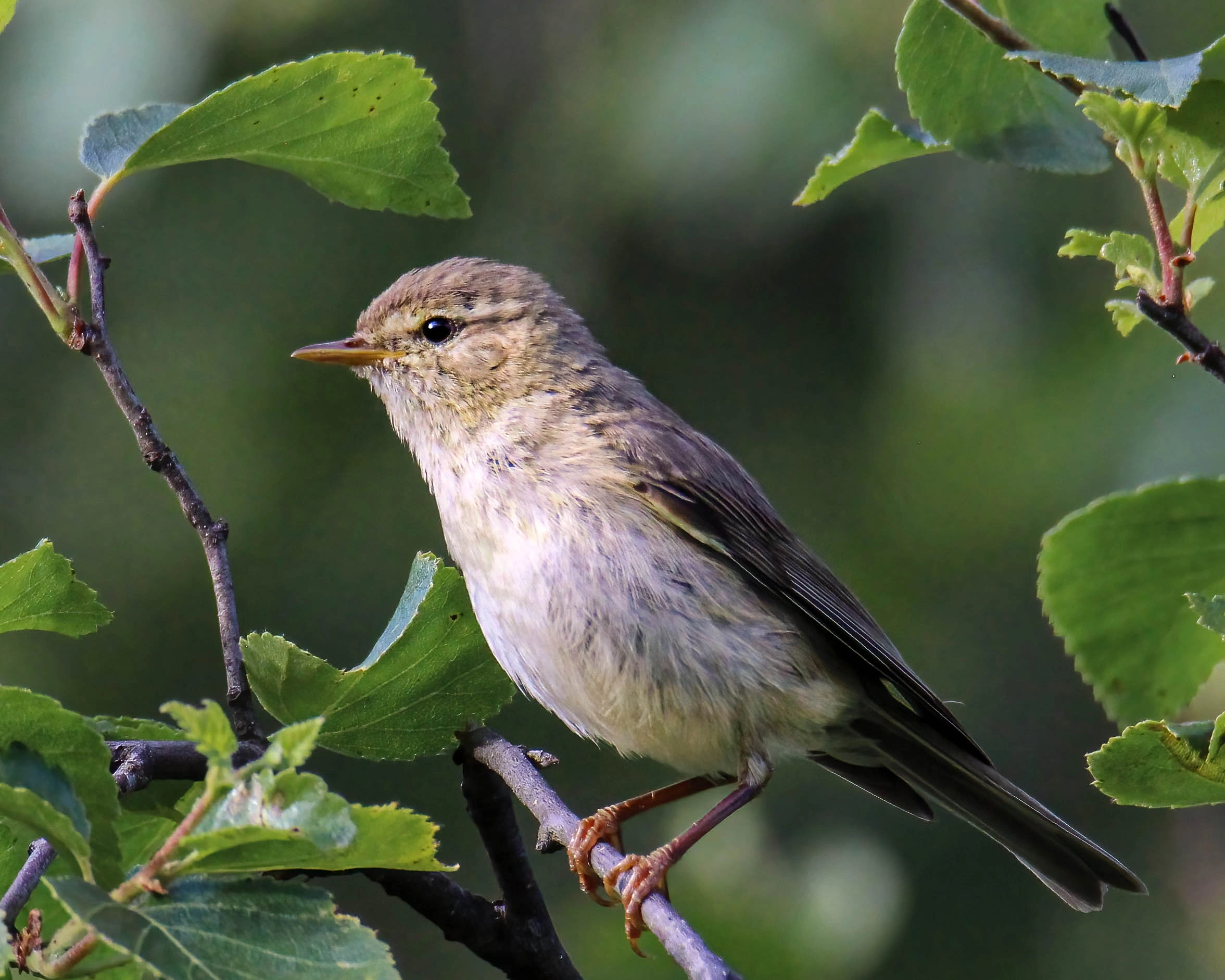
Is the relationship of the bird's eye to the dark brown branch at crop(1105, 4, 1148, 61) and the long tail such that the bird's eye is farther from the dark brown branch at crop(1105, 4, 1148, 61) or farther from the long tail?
the dark brown branch at crop(1105, 4, 1148, 61)

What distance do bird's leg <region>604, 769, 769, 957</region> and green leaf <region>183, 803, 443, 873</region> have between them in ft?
2.99

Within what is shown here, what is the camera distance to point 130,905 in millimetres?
1408

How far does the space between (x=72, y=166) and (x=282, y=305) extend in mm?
866

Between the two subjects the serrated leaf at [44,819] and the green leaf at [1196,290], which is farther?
the green leaf at [1196,290]

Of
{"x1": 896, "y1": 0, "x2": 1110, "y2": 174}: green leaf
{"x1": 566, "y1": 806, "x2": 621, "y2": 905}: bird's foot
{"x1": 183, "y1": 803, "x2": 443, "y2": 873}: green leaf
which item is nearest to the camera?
{"x1": 183, "y1": 803, "x2": 443, "y2": 873}: green leaf

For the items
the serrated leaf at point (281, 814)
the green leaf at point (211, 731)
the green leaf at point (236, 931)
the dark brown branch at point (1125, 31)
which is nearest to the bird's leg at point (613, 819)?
the green leaf at point (236, 931)

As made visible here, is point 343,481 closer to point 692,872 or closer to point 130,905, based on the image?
point 692,872

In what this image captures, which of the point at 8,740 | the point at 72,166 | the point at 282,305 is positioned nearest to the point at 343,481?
the point at 282,305

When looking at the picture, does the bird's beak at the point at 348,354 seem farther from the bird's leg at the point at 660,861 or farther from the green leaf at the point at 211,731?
the green leaf at the point at 211,731

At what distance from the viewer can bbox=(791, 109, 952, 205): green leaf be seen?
6.63 feet

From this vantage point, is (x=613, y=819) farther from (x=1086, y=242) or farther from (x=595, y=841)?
(x=1086, y=242)

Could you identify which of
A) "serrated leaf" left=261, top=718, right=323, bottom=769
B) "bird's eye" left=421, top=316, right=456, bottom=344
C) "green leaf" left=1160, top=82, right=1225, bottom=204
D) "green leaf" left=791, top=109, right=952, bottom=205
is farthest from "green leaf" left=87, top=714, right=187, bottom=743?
"bird's eye" left=421, top=316, right=456, bottom=344

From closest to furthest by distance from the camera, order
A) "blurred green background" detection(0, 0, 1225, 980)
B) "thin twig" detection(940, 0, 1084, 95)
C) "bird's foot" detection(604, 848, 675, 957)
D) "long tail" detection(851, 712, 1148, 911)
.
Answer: "thin twig" detection(940, 0, 1084, 95)
"bird's foot" detection(604, 848, 675, 957)
"long tail" detection(851, 712, 1148, 911)
"blurred green background" detection(0, 0, 1225, 980)

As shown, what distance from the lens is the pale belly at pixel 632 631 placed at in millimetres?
2879
